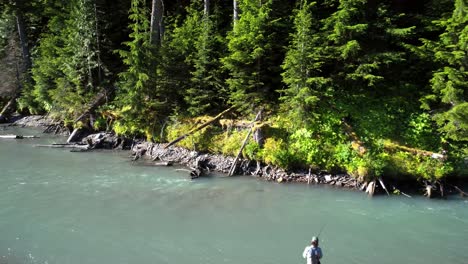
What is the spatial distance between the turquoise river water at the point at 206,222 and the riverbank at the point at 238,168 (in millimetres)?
633

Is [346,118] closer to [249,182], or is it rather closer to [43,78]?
[249,182]

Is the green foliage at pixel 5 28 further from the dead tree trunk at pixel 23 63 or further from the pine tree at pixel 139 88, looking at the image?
the pine tree at pixel 139 88

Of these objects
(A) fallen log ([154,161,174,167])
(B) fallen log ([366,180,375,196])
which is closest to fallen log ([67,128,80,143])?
(A) fallen log ([154,161,174,167])

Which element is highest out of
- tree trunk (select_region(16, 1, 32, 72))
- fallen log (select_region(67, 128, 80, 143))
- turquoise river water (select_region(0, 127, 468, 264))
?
tree trunk (select_region(16, 1, 32, 72))

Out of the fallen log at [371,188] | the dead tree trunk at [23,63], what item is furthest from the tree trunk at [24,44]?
the fallen log at [371,188]

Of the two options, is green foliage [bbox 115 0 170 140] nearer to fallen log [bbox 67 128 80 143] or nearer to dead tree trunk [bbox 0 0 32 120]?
fallen log [bbox 67 128 80 143]

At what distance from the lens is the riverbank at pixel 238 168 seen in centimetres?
1673

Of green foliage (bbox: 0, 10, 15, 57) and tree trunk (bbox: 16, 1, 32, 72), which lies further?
green foliage (bbox: 0, 10, 15, 57)

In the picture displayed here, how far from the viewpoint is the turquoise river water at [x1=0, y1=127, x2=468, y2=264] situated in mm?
11797

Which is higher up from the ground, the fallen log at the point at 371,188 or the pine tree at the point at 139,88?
the pine tree at the point at 139,88

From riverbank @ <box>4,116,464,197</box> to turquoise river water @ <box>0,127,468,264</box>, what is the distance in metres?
0.63

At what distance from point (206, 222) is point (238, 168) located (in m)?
5.96

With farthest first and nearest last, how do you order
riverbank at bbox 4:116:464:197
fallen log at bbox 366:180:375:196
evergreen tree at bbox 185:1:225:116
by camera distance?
evergreen tree at bbox 185:1:225:116 < riverbank at bbox 4:116:464:197 < fallen log at bbox 366:180:375:196

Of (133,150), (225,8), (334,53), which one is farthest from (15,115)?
(334,53)
